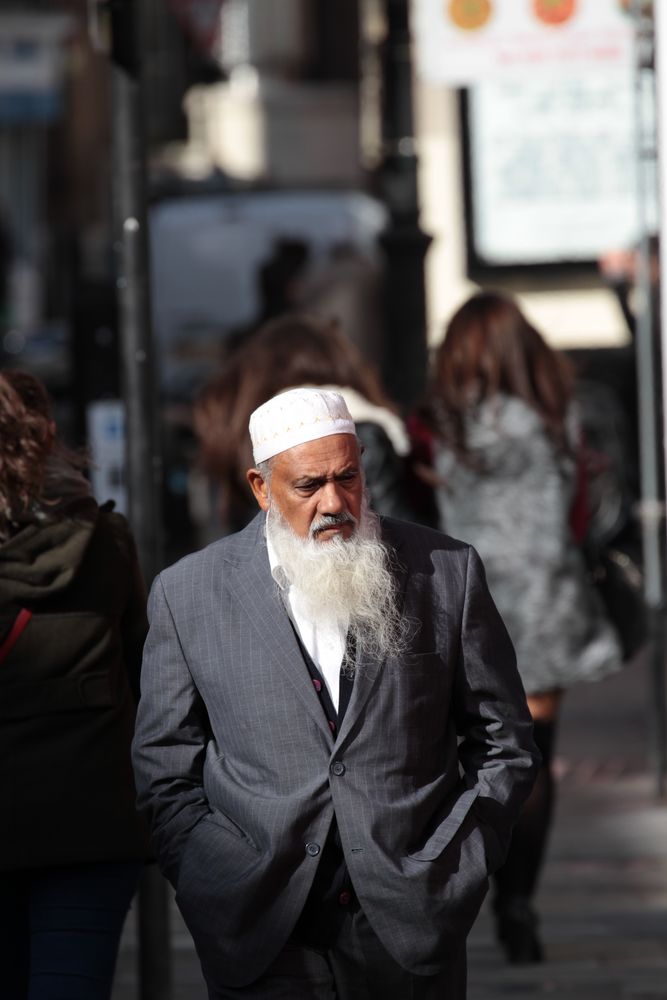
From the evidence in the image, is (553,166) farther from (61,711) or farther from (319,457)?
(319,457)

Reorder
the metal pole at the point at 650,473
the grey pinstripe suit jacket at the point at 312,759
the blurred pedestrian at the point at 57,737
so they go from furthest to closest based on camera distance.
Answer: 1. the metal pole at the point at 650,473
2. the blurred pedestrian at the point at 57,737
3. the grey pinstripe suit jacket at the point at 312,759

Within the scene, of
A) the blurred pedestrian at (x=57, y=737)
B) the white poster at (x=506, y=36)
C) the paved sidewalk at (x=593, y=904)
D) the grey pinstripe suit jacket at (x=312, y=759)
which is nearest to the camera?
the grey pinstripe suit jacket at (x=312, y=759)

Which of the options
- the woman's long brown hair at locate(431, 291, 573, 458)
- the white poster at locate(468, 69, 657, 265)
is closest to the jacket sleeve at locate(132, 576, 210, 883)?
the woman's long brown hair at locate(431, 291, 573, 458)

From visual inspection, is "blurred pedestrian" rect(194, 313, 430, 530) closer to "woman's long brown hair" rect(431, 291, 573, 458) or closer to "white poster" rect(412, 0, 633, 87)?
"woman's long brown hair" rect(431, 291, 573, 458)

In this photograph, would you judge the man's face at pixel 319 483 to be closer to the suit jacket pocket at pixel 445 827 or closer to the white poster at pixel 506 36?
the suit jacket pocket at pixel 445 827

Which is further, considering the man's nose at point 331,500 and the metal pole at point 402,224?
the metal pole at point 402,224

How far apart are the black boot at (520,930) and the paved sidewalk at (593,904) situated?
4 centimetres

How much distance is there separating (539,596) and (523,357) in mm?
703

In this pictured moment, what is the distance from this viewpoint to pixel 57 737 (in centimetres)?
420

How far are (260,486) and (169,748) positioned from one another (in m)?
0.48

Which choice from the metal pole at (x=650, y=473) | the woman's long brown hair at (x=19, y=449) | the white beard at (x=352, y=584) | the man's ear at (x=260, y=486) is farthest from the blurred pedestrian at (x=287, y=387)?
the metal pole at (x=650, y=473)

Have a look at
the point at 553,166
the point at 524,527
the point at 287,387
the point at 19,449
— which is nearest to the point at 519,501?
the point at 524,527

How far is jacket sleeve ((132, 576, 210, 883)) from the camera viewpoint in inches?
144

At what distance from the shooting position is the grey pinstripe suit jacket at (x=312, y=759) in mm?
3551
